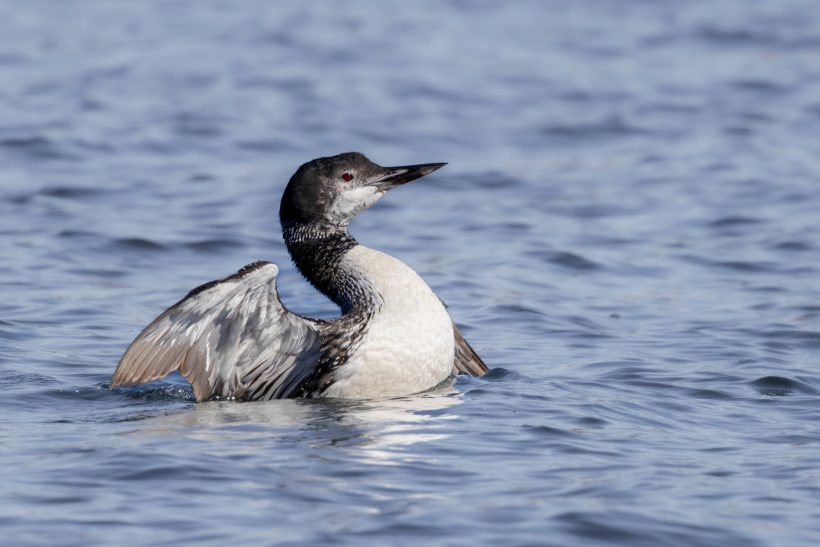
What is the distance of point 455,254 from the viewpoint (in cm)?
1112

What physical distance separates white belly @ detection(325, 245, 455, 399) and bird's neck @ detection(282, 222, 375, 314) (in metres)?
0.13

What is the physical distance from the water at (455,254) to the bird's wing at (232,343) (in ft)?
0.76

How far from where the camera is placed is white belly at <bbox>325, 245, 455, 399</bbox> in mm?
A: 7020

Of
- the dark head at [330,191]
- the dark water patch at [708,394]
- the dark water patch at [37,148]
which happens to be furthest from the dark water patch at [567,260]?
the dark water patch at [37,148]

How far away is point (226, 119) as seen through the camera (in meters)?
15.6

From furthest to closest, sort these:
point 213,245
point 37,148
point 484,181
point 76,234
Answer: point 37,148
point 484,181
point 76,234
point 213,245

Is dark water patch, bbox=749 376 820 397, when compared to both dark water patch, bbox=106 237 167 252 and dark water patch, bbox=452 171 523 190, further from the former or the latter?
dark water patch, bbox=452 171 523 190

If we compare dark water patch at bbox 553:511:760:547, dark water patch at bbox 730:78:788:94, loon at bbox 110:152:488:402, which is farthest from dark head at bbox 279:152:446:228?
dark water patch at bbox 730:78:788:94

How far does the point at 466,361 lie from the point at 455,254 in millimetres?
3402

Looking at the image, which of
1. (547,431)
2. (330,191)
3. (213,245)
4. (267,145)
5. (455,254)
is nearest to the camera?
(547,431)

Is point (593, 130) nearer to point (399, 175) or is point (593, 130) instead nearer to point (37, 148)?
point (37, 148)

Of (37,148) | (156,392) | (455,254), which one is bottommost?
(156,392)

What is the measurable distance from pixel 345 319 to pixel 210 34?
13330mm

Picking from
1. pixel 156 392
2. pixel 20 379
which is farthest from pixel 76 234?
pixel 156 392
